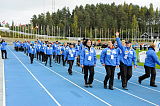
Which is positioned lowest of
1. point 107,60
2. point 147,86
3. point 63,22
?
point 147,86

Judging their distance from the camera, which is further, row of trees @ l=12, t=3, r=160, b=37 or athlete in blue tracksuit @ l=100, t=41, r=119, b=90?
row of trees @ l=12, t=3, r=160, b=37

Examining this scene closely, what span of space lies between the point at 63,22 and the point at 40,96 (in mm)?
100764

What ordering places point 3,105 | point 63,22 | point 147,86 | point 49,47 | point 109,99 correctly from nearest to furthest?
1. point 3,105
2. point 109,99
3. point 147,86
4. point 49,47
5. point 63,22

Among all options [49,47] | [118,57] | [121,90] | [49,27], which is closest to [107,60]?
[118,57]

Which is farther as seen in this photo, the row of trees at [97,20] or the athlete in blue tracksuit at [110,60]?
the row of trees at [97,20]

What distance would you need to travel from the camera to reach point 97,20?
104625 millimetres

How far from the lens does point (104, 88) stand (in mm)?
10133

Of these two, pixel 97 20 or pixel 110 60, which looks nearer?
pixel 110 60

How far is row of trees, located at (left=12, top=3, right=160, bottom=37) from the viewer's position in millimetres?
101312

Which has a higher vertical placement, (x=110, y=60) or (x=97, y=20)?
(x=97, y=20)

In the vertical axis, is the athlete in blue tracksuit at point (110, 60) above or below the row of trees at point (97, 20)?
below

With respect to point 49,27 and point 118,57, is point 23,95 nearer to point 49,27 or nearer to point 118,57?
point 118,57

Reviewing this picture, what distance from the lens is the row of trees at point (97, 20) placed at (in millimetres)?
101312

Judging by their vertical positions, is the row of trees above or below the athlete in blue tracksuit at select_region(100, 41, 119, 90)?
above
